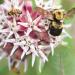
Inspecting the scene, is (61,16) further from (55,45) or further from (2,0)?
(2,0)

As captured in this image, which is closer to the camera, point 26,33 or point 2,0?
point 26,33

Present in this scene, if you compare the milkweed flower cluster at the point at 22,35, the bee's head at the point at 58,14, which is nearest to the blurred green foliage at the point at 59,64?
the milkweed flower cluster at the point at 22,35

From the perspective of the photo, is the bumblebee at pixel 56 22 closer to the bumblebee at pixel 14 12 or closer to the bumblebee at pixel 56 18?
the bumblebee at pixel 56 18

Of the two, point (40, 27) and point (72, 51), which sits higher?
point (40, 27)

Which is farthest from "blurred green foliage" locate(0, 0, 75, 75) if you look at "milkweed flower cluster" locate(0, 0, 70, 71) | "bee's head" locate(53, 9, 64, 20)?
"bee's head" locate(53, 9, 64, 20)

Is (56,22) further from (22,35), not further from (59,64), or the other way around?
(59,64)

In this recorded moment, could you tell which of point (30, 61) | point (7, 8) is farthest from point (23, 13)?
point (30, 61)
